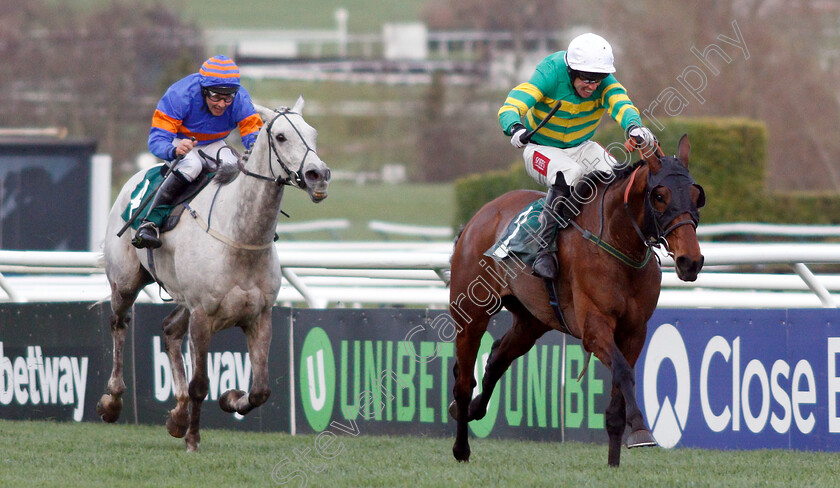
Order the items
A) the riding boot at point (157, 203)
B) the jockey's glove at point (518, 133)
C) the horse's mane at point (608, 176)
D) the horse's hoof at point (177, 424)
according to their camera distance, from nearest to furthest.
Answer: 1. the horse's mane at point (608, 176)
2. the jockey's glove at point (518, 133)
3. the horse's hoof at point (177, 424)
4. the riding boot at point (157, 203)

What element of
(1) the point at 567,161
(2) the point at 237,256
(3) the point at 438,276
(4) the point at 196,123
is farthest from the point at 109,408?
(1) the point at 567,161

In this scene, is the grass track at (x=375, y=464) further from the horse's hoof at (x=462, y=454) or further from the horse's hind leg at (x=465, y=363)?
the horse's hind leg at (x=465, y=363)

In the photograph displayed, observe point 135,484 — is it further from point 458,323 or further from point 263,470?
point 458,323

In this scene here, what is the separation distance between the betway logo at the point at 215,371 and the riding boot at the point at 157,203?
1.20 m

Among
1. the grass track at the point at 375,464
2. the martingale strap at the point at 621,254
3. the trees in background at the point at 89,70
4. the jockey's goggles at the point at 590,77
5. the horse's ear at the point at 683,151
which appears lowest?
the grass track at the point at 375,464

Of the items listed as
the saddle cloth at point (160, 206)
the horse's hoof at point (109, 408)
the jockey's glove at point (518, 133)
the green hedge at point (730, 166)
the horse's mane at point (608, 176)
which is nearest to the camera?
the horse's mane at point (608, 176)

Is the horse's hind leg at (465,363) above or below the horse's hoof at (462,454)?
above

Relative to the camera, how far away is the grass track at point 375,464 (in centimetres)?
508

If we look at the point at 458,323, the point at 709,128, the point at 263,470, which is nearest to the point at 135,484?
the point at 263,470

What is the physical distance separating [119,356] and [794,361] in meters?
3.89

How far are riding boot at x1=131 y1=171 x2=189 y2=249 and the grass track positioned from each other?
1111 mm

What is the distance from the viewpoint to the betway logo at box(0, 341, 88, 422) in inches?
306

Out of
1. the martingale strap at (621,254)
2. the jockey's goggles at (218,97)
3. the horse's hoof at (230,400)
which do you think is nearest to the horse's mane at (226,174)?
the jockey's goggles at (218,97)

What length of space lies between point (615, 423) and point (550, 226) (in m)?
1.00
